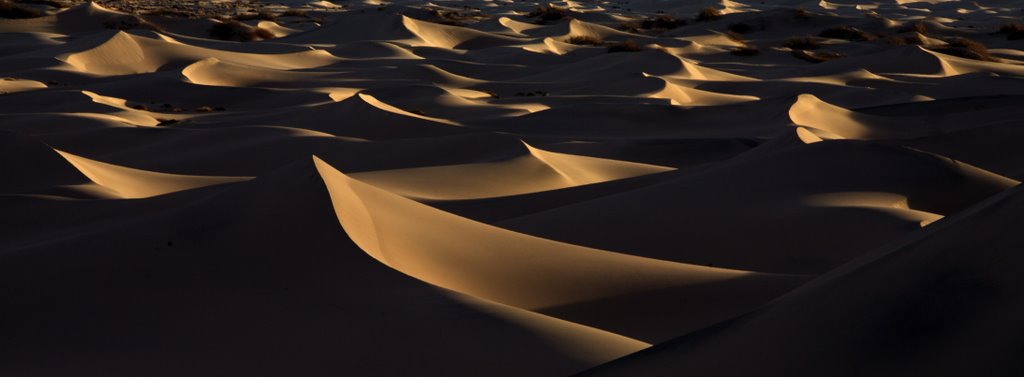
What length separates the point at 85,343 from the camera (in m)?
3.60

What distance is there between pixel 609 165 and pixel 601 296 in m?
4.23

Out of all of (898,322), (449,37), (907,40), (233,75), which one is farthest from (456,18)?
(898,322)

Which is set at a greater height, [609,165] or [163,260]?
[163,260]

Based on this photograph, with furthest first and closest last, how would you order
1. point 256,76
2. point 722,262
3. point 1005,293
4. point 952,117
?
point 256,76
point 952,117
point 722,262
point 1005,293

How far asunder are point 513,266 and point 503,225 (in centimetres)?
146

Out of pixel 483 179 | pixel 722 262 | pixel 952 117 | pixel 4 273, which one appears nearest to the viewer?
pixel 4 273

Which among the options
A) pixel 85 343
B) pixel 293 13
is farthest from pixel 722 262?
pixel 293 13

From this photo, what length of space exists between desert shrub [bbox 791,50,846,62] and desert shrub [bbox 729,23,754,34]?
15.6 feet

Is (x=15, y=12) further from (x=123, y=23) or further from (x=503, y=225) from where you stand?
(x=503, y=225)

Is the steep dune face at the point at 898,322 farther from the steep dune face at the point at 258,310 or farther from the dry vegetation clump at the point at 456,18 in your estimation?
the dry vegetation clump at the point at 456,18

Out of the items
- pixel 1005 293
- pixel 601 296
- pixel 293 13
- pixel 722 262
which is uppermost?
pixel 1005 293

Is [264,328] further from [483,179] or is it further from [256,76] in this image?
[256,76]

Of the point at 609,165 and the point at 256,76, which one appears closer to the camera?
the point at 609,165

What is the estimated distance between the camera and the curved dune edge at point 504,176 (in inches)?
283
